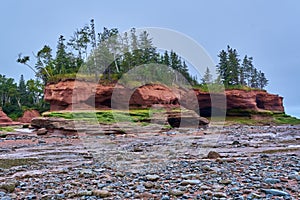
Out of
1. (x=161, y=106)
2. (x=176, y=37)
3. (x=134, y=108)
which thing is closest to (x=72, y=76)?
(x=134, y=108)

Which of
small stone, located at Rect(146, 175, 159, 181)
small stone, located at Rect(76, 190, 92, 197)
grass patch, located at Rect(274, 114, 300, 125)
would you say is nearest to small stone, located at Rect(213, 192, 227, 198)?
small stone, located at Rect(146, 175, 159, 181)

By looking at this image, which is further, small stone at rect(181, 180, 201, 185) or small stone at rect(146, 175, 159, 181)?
small stone at rect(146, 175, 159, 181)

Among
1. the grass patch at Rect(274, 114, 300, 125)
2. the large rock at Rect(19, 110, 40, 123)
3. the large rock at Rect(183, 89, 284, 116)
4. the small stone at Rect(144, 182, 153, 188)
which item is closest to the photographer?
the small stone at Rect(144, 182, 153, 188)

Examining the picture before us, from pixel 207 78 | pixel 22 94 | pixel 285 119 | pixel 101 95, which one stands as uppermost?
pixel 207 78

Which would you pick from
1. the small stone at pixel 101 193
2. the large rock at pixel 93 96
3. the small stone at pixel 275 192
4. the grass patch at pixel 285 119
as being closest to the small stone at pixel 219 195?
the small stone at pixel 275 192

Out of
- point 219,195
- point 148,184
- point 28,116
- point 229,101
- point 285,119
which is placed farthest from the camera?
point 285,119

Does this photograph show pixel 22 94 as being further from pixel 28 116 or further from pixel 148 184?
pixel 148 184

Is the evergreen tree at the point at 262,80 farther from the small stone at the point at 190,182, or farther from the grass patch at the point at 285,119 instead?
the small stone at the point at 190,182

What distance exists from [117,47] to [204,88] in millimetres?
17733

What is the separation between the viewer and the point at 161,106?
128 feet

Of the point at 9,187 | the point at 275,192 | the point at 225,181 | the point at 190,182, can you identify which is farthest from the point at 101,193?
the point at 275,192

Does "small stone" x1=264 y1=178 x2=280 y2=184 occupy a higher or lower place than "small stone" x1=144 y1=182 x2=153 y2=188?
higher

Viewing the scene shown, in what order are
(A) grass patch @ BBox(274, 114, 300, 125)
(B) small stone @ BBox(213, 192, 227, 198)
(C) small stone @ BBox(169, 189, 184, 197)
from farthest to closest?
(A) grass patch @ BBox(274, 114, 300, 125), (C) small stone @ BBox(169, 189, 184, 197), (B) small stone @ BBox(213, 192, 227, 198)

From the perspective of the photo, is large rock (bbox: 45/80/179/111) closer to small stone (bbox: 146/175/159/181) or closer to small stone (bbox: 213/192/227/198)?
small stone (bbox: 146/175/159/181)
